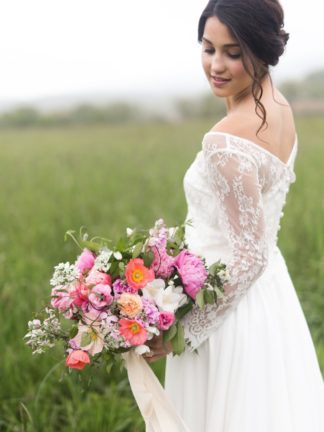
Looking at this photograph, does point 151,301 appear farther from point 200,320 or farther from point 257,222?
point 257,222

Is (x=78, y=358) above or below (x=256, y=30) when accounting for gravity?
below

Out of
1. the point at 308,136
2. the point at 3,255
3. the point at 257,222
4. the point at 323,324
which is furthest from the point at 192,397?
the point at 308,136

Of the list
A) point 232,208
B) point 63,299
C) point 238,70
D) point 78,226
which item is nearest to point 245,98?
point 238,70

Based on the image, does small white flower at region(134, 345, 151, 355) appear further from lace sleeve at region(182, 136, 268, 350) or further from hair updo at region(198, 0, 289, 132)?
hair updo at region(198, 0, 289, 132)

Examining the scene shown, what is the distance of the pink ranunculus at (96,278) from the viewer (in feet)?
5.40

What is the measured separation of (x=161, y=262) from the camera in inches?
67.2

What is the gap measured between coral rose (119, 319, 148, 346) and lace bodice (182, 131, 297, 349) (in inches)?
10.2

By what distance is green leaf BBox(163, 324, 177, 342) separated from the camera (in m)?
1.75

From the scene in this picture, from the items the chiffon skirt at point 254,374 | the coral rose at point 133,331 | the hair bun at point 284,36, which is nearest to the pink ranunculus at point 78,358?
the coral rose at point 133,331

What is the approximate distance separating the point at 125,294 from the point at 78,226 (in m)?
3.41

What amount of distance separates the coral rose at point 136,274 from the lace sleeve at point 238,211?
0.84 feet

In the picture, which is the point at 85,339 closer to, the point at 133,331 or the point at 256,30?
the point at 133,331

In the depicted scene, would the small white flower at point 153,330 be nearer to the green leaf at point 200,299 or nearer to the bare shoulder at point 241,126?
the green leaf at point 200,299

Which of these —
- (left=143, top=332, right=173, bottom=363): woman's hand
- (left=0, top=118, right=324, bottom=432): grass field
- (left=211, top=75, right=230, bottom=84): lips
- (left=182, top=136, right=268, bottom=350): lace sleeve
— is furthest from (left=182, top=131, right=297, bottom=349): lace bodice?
(left=0, top=118, right=324, bottom=432): grass field
